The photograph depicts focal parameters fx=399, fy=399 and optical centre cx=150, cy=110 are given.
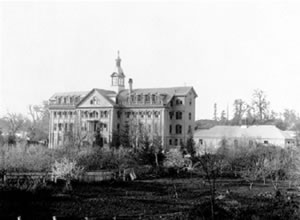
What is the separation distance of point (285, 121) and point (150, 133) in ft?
144

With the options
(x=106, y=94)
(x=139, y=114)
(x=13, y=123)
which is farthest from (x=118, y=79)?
(x=13, y=123)

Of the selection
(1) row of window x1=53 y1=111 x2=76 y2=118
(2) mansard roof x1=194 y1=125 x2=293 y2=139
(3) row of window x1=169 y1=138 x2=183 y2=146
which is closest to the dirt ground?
(2) mansard roof x1=194 y1=125 x2=293 y2=139

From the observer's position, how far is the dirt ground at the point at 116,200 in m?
19.5

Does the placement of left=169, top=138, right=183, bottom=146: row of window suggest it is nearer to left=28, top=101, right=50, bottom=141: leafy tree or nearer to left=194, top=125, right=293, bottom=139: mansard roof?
left=194, top=125, right=293, bottom=139: mansard roof

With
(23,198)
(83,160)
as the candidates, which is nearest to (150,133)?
(83,160)

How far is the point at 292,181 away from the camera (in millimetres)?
33438

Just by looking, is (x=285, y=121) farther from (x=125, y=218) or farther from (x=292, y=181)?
(x=125, y=218)

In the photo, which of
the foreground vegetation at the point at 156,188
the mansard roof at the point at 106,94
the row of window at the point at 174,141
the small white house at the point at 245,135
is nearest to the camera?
the foreground vegetation at the point at 156,188

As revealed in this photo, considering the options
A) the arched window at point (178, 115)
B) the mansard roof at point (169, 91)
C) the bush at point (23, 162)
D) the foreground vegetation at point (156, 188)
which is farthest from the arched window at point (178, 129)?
the bush at point (23, 162)

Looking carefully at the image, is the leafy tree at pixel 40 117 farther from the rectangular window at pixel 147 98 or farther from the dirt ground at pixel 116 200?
the dirt ground at pixel 116 200

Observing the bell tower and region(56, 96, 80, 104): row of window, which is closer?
the bell tower

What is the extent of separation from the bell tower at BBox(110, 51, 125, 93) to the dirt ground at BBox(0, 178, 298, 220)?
37.4 metres

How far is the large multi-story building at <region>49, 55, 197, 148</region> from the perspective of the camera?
62688 mm

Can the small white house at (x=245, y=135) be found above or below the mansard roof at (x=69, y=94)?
below
